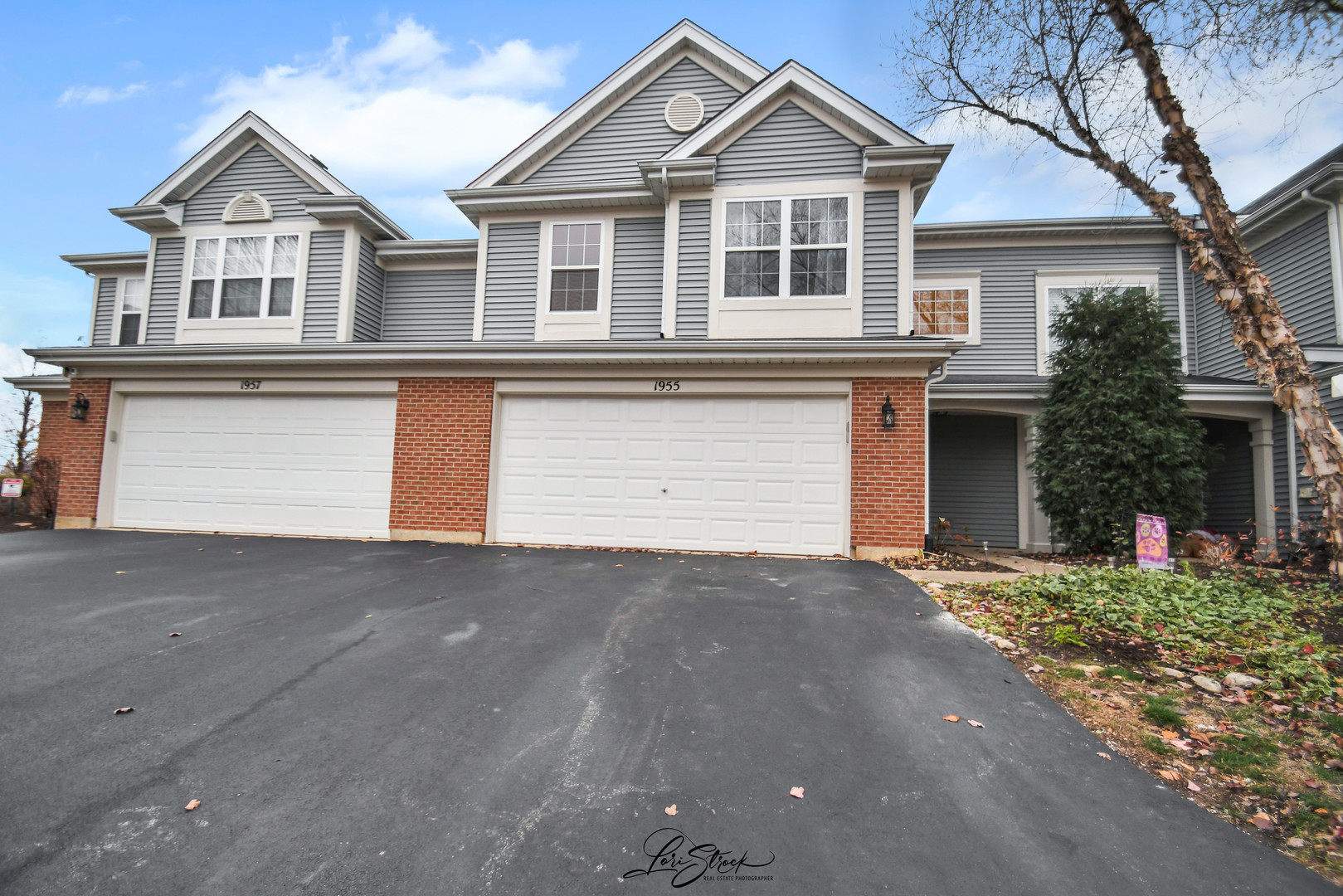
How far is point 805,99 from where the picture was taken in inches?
383

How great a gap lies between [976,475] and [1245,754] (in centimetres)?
1005

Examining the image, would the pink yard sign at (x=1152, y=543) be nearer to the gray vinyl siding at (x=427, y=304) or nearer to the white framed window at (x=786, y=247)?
the white framed window at (x=786, y=247)

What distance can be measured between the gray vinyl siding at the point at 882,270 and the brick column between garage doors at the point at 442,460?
19.3 feet

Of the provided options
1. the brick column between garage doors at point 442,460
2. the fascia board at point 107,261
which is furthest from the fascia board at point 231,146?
the brick column between garage doors at point 442,460

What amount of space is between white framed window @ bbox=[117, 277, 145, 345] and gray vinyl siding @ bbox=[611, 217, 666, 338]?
11.4 metres

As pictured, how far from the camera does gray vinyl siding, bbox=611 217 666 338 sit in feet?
34.1

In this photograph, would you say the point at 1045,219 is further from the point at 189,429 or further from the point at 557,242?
the point at 189,429

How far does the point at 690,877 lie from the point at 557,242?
10.3m

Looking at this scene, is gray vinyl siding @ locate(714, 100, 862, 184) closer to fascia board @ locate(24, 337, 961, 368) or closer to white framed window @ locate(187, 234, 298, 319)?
fascia board @ locate(24, 337, 961, 368)

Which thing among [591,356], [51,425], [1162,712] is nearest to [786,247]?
[591,356]

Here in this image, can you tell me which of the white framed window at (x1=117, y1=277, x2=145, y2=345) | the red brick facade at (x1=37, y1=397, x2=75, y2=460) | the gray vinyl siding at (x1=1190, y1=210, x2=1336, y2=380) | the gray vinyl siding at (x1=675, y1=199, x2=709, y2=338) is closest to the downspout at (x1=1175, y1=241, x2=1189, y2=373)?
the gray vinyl siding at (x1=1190, y1=210, x2=1336, y2=380)

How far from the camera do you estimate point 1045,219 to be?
12148 mm

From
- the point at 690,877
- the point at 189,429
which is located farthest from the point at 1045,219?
the point at 189,429

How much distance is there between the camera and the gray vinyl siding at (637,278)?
1041 centimetres
